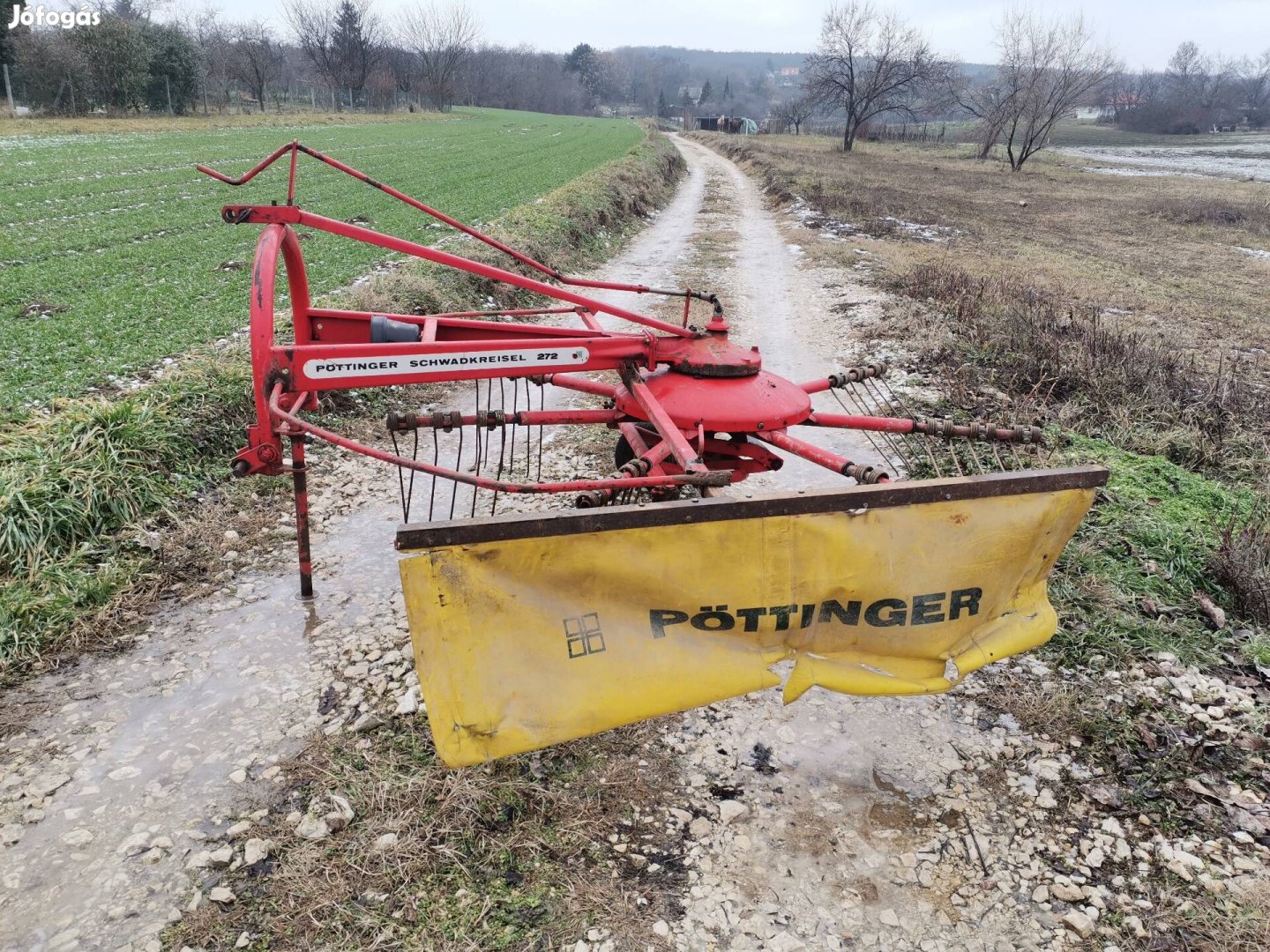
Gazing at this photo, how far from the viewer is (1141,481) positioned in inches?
208

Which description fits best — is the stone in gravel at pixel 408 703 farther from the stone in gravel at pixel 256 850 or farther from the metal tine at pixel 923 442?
the metal tine at pixel 923 442

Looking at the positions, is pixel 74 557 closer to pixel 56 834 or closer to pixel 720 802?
pixel 56 834

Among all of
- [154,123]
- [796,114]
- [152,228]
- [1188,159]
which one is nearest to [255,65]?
[154,123]

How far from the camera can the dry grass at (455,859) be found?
8.11 feet

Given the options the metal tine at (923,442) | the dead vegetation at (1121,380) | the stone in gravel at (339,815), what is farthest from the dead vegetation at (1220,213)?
the stone in gravel at (339,815)

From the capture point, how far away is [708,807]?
3.03 m

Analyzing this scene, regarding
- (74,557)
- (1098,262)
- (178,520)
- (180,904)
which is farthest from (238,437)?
(1098,262)

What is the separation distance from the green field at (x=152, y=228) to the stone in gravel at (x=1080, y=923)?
6.40 m

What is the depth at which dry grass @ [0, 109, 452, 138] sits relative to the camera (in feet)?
95.1

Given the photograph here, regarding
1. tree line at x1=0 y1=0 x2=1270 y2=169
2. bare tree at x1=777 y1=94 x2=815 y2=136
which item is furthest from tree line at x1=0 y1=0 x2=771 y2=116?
bare tree at x1=777 y1=94 x2=815 y2=136

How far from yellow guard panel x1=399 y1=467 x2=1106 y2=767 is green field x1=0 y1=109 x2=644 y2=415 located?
14.7 ft

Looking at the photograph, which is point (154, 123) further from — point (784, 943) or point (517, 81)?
point (517, 81)

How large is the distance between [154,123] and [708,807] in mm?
42433

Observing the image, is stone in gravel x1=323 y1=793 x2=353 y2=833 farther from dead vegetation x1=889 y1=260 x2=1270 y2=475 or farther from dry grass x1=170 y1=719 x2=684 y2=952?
dead vegetation x1=889 y1=260 x2=1270 y2=475
